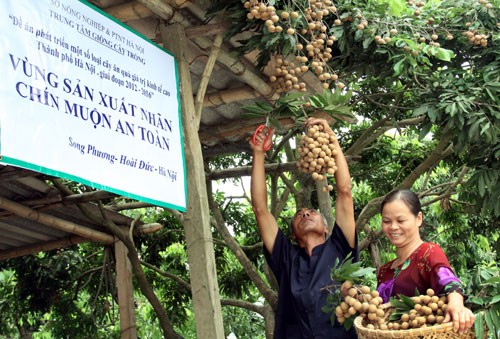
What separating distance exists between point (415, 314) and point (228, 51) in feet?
6.63

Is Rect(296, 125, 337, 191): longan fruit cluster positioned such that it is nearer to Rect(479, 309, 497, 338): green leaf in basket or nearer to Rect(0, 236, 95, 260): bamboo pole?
Rect(479, 309, 497, 338): green leaf in basket

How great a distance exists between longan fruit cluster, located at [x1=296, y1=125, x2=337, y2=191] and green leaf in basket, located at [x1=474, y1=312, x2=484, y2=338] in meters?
0.87

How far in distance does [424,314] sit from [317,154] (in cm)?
89

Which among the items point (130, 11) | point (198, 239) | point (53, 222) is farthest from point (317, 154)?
point (53, 222)

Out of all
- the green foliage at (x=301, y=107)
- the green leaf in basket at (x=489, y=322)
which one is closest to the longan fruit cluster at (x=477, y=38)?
the green foliage at (x=301, y=107)

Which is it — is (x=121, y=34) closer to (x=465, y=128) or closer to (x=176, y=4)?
(x=176, y=4)

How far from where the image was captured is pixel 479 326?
2322 mm

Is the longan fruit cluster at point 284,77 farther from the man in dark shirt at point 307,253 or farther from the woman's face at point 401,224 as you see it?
the woman's face at point 401,224

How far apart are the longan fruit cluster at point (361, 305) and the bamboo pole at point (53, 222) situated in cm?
287

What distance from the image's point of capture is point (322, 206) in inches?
229

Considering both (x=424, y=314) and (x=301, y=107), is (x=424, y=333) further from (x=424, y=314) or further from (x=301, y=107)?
(x=301, y=107)

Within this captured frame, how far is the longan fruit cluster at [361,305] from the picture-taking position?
2373mm

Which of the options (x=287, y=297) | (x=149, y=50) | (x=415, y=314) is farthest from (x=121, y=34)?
(x=415, y=314)

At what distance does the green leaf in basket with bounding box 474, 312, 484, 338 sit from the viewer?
2.31 metres
